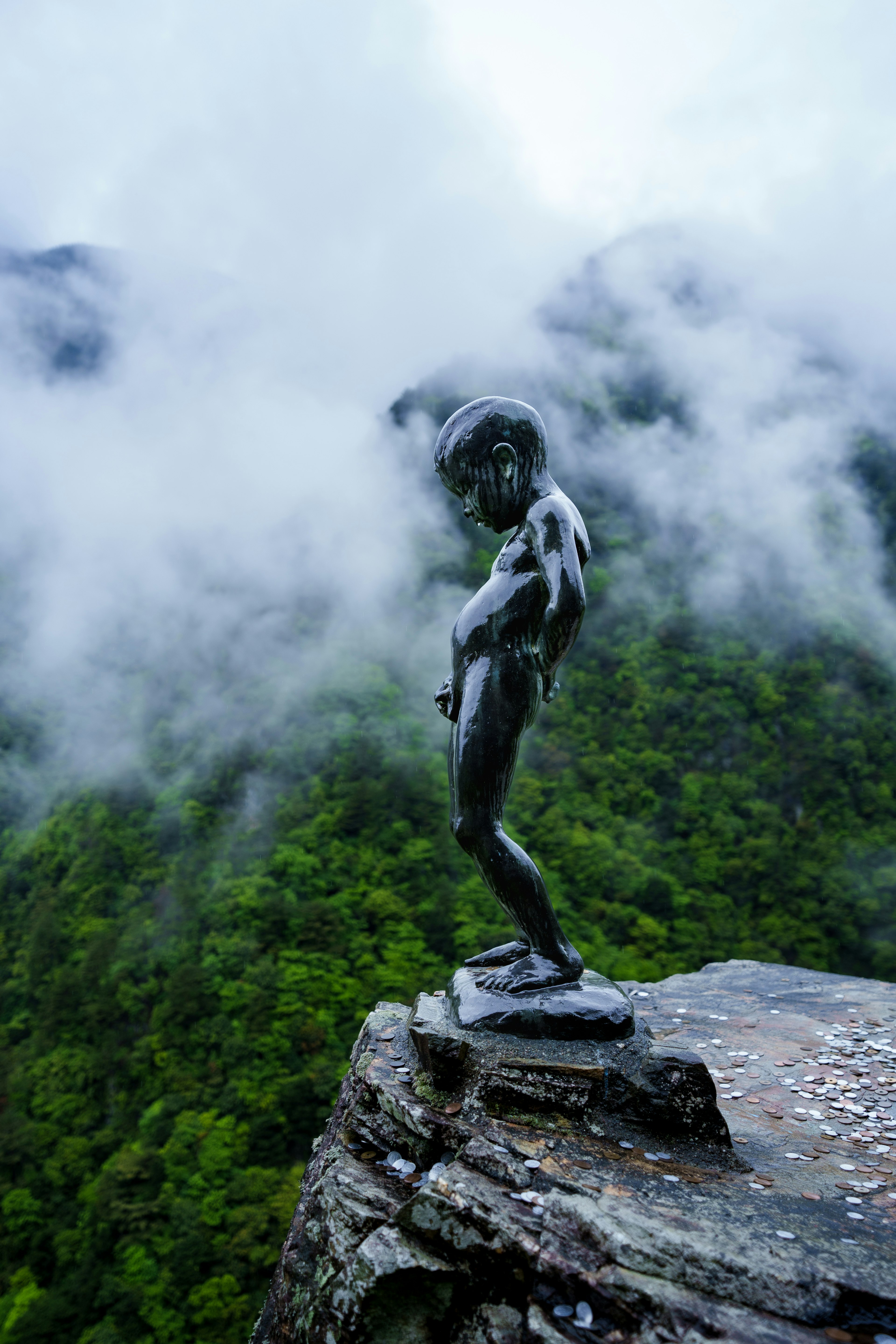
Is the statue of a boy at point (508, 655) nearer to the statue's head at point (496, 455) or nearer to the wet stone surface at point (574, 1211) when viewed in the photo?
the statue's head at point (496, 455)

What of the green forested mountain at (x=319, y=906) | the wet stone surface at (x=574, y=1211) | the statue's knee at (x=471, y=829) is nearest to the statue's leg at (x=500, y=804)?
the statue's knee at (x=471, y=829)

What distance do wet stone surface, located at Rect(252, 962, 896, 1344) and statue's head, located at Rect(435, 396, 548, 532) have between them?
258cm

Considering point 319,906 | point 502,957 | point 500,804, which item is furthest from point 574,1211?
point 319,906

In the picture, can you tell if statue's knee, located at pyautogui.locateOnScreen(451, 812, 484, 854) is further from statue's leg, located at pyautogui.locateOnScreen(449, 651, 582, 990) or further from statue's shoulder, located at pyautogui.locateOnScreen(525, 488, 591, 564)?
statue's shoulder, located at pyautogui.locateOnScreen(525, 488, 591, 564)

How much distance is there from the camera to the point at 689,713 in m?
34.0

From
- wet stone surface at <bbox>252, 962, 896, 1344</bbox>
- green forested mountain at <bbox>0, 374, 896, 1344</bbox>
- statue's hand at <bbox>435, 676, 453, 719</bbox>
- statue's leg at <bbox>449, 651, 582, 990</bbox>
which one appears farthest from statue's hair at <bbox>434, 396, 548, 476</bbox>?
green forested mountain at <bbox>0, 374, 896, 1344</bbox>

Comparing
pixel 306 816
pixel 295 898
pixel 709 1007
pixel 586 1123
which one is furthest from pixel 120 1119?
pixel 586 1123

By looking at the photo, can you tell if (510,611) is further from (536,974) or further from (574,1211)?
(574,1211)

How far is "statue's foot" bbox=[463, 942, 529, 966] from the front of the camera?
12.5 ft

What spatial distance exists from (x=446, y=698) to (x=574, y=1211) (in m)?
2.29

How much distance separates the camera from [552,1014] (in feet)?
10.8

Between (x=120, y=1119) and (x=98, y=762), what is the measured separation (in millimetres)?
20479

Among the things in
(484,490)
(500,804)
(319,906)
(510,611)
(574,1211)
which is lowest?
(574,1211)

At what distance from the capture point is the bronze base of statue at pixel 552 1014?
3287mm
